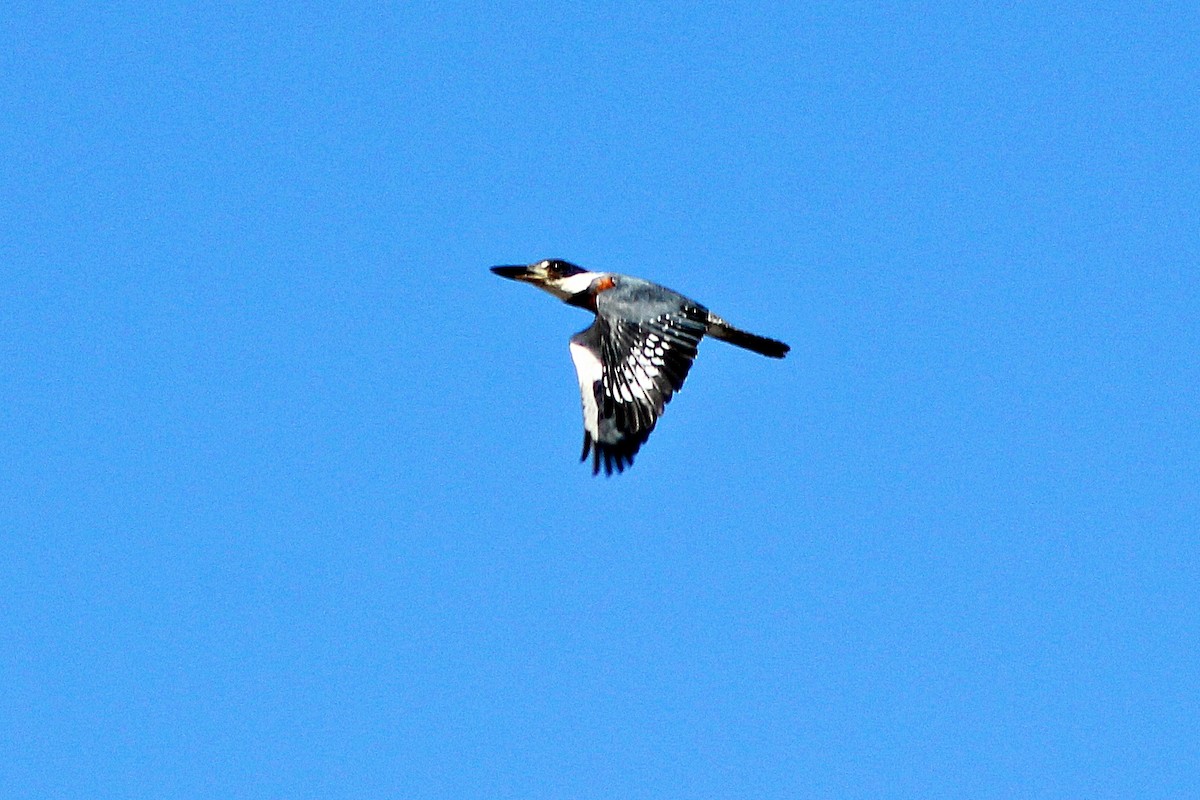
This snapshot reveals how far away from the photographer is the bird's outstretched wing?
12.4 metres

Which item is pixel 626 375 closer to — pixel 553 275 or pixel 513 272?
pixel 553 275

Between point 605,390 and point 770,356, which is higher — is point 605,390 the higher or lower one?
the lower one

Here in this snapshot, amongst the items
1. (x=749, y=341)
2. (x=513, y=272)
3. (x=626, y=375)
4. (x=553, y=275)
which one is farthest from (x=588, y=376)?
(x=513, y=272)

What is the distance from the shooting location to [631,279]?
1397 centimetres

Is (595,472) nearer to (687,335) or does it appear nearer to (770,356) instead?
(687,335)

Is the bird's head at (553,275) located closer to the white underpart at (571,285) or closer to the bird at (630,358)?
the white underpart at (571,285)

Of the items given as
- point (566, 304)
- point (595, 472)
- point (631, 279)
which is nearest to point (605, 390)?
point (595, 472)

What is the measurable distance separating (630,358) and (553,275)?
2711 millimetres

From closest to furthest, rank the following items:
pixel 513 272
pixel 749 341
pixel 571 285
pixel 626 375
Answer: pixel 626 375 → pixel 749 341 → pixel 571 285 → pixel 513 272

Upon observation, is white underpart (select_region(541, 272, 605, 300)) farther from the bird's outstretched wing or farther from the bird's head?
the bird's outstretched wing

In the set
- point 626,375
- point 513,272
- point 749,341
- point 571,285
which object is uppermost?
point 513,272

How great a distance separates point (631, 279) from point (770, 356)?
1362mm

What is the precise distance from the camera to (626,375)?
12.6 m

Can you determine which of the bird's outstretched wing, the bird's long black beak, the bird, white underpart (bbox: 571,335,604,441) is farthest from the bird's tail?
the bird's long black beak
